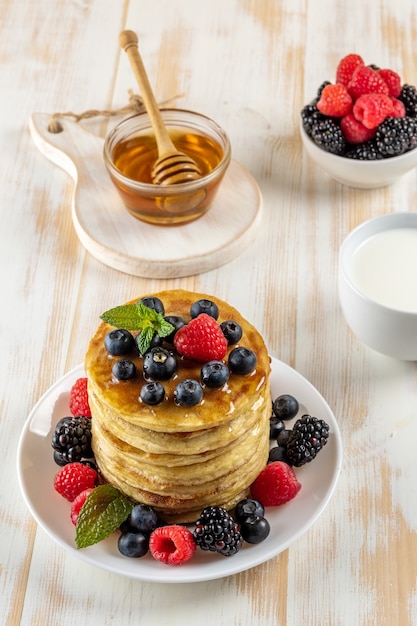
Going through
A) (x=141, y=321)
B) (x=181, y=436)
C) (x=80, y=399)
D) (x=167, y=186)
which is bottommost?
(x=80, y=399)

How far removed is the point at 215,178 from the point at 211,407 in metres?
1.10

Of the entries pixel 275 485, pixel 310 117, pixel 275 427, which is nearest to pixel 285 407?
pixel 275 427

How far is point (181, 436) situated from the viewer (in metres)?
2.03

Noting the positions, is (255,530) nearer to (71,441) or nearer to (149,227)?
(71,441)

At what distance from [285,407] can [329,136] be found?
1.06 m

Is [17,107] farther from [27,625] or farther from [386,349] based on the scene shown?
[27,625]

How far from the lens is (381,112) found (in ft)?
9.68

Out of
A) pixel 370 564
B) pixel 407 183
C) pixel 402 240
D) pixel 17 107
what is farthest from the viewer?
pixel 17 107

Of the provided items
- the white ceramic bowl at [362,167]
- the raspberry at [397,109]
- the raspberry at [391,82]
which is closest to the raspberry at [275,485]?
the white ceramic bowl at [362,167]

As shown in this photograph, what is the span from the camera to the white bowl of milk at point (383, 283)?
2.49 metres

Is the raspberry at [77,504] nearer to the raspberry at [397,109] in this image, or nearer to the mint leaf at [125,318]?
the mint leaf at [125,318]

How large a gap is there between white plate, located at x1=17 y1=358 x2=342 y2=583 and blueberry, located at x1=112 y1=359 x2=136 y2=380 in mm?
355

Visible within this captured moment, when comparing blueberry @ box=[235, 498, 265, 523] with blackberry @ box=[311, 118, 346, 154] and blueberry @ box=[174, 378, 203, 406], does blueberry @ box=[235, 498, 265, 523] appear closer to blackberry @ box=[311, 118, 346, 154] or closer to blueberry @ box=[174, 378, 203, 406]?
blueberry @ box=[174, 378, 203, 406]

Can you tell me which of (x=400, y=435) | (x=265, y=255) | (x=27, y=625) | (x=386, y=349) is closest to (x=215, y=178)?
(x=265, y=255)
